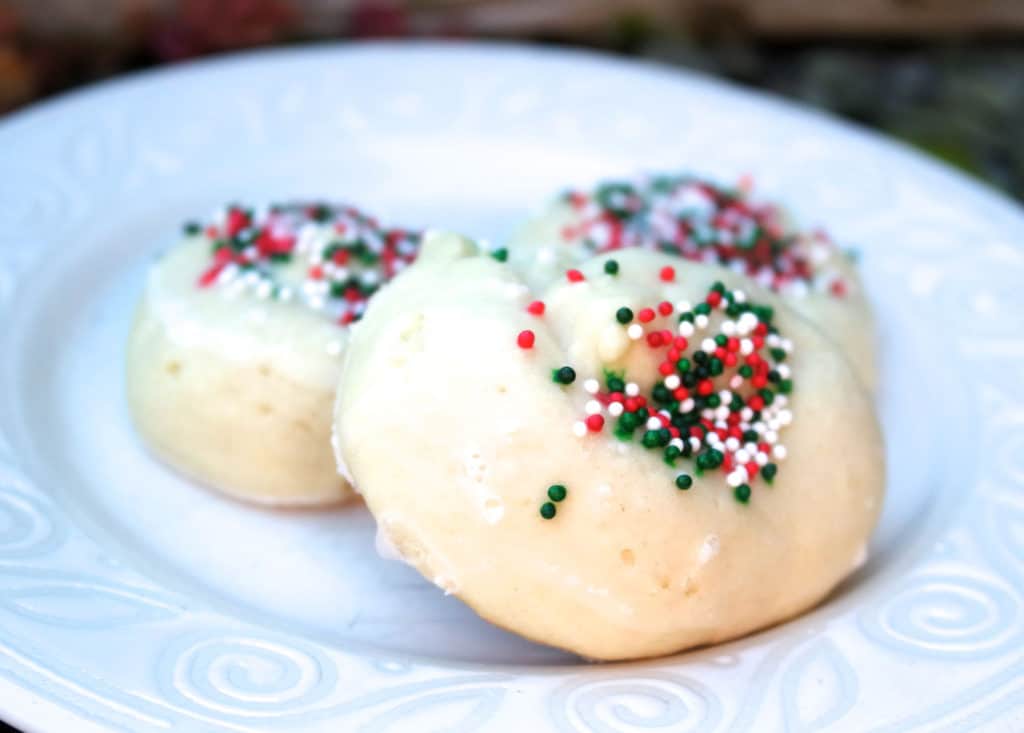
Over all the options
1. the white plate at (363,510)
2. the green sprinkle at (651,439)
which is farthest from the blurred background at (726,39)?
the green sprinkle at (651,439)

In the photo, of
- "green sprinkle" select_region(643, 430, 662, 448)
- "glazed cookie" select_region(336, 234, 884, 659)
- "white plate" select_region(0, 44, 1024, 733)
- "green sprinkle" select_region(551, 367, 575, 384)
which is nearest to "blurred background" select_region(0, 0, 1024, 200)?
"white plate" select_region(0, 44, 1024, 733)

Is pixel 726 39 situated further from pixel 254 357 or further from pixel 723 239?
pixel 254 357

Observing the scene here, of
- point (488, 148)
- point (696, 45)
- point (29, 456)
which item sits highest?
point (696, 45)

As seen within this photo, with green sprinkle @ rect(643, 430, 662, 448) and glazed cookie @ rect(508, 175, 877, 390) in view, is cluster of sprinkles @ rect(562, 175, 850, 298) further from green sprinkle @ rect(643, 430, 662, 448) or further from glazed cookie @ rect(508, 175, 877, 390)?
green sprinkle @ rect(643, 430, 662, 448)

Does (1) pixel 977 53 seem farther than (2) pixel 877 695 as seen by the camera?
Yes

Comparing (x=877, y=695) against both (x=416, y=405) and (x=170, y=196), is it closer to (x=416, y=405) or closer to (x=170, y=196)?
(x=416, y=405)

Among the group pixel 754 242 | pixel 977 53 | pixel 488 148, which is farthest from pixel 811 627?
pixel 977 53

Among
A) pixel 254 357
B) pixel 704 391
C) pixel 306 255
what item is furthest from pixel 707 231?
pixel 254 357
